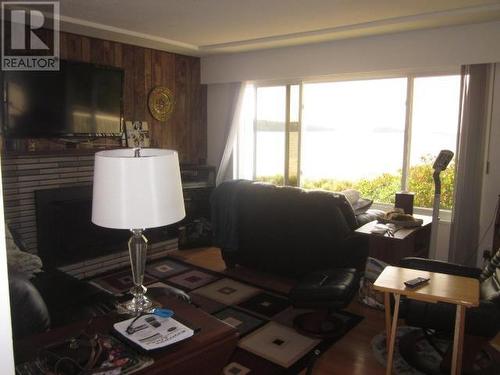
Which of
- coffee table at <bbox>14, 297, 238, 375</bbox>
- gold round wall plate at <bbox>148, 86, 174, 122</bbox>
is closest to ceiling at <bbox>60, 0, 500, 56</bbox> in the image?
gold round wall plate at <bbox>148, 86, 174, 122</bbox>

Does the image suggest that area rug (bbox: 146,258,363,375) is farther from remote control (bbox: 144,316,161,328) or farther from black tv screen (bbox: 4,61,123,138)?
black tv screen (bbox: 4,61,123,138)

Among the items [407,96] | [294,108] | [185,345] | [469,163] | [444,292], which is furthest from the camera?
[294,108]

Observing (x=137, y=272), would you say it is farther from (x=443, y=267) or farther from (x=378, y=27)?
(x=378, y=27)

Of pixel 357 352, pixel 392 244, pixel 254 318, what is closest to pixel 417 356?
pixel 357 352

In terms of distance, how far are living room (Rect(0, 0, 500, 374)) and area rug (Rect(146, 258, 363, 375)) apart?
1.8 inches

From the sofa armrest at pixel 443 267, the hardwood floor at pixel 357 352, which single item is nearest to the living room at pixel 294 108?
the hardwood floor at pixel 357 352

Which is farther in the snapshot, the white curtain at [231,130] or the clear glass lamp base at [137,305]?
the white curtain at [231,130]

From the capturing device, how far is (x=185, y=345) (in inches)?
59.5

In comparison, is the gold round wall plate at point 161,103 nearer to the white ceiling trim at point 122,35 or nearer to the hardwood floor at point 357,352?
the white ceiling trim at point 122,35

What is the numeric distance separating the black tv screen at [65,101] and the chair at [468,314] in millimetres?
3605

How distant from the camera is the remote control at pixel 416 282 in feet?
7.48

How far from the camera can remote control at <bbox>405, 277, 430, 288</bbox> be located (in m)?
2.28

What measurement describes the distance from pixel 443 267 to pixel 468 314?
0.59 metres

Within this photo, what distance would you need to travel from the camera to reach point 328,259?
3.56 metres
